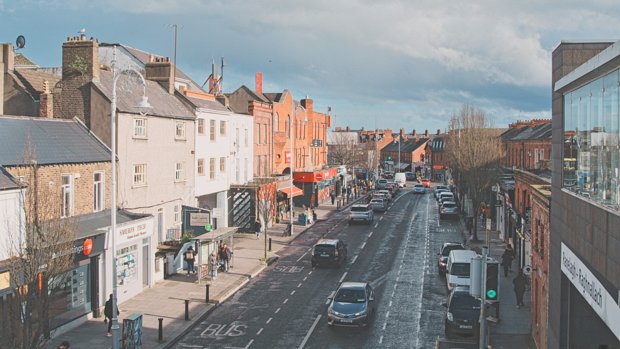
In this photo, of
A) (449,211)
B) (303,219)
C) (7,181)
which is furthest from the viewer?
(449,211)

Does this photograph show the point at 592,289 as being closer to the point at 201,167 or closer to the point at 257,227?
the point at 201,167

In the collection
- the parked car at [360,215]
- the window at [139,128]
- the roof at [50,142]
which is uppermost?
the window at [139,128]

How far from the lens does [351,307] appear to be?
24.5 m

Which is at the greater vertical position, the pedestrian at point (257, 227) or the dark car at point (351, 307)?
the pedestrian at point (257, 227)

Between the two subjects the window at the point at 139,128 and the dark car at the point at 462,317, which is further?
the window at the point at 139,128

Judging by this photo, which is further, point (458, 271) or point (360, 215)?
point (360, 215)

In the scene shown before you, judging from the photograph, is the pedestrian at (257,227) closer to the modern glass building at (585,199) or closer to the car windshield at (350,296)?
the car windshield at (350,296)

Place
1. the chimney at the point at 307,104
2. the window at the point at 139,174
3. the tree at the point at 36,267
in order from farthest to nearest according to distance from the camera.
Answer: the chimney at the point at 307,104
the window at the point at 139,174
the tree at the point at 36,267

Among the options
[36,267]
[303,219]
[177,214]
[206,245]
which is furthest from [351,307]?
[303,219]

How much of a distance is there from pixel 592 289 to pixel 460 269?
56.4ft

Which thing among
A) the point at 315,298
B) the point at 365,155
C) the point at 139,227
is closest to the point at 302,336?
the point at 315,298

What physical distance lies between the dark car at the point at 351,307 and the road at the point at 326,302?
0.39 metres

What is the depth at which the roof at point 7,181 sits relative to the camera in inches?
800

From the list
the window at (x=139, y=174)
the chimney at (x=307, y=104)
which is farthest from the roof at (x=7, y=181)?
the chimney at (x=307, y=104)
